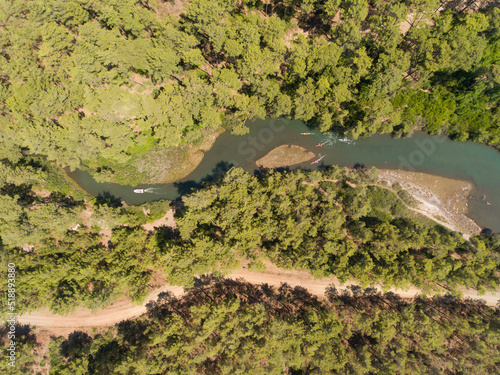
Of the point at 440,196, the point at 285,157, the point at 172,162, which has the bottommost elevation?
the point at 172,162

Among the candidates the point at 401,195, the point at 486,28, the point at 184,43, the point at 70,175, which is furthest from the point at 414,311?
the point at 70,175

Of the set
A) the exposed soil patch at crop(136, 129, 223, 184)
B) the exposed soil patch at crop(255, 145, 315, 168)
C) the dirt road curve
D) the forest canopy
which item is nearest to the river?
the exposed soil patch at crop(255, 145, 315, 168)

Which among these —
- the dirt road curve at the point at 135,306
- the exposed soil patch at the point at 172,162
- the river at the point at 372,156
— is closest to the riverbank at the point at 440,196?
the river at the point at 372,156

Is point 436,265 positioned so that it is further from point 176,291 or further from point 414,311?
point 176,291

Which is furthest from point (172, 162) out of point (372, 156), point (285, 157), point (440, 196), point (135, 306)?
point (440, 196)

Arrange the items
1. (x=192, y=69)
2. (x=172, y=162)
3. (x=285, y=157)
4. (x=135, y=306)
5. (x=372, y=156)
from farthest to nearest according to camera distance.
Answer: (x=372, y=156) → (x=285, y=157) → (x=172, y=162) → (x=192, y=69) → (x=135, y=306)

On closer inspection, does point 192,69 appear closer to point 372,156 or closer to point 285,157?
point 285,157
